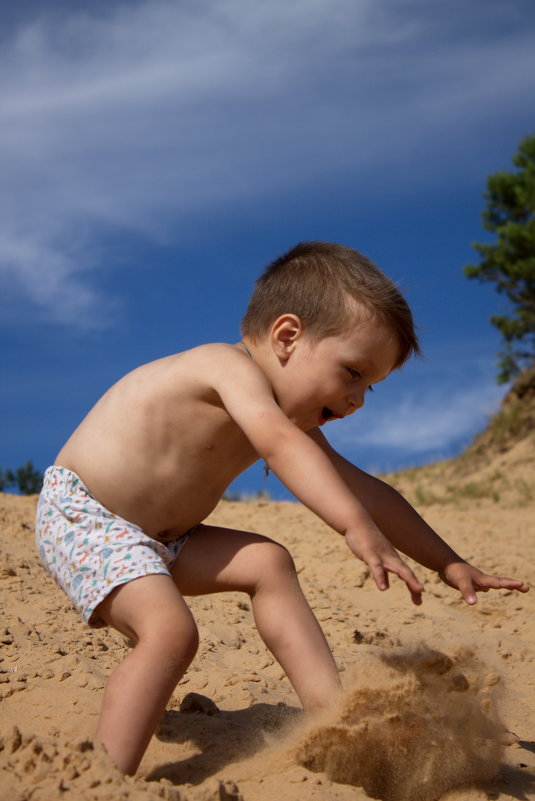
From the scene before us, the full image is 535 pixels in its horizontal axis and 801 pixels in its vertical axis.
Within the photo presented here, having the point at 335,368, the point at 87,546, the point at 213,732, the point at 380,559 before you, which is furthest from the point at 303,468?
the point at 213,732

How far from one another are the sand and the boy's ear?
98 cm

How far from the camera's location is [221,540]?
9.06 feet

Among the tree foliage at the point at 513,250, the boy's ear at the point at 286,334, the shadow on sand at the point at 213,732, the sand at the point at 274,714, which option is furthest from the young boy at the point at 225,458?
the tree foliage at the point at 513,250

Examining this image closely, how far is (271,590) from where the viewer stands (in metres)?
2.52

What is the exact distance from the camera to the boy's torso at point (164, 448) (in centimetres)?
262

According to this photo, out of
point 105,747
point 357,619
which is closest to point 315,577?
point 357,619

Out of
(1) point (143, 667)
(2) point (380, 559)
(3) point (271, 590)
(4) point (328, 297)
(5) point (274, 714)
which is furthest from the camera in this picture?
(5) point (274, 714)

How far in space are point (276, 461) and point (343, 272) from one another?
2.54 ft

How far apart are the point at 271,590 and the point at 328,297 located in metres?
0.93

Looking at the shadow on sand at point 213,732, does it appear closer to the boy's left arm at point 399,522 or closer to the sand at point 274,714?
the sand at point 274,714

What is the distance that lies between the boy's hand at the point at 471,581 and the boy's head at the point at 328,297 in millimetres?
711

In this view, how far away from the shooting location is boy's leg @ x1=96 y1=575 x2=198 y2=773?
6.84 ft

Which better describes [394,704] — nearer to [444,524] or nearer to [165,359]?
[165,359]

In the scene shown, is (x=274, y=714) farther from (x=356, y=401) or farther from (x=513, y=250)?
(x=513, y=250)
